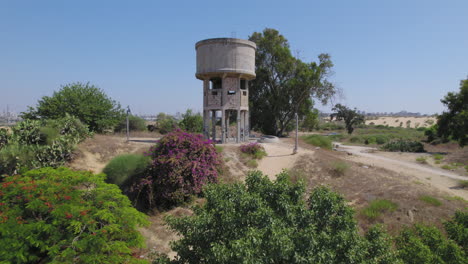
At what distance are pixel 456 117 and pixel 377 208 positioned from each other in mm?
20903

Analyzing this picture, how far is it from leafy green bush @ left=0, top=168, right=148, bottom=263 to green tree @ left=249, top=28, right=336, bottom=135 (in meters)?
23.7

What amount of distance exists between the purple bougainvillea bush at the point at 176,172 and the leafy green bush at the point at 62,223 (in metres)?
4.32

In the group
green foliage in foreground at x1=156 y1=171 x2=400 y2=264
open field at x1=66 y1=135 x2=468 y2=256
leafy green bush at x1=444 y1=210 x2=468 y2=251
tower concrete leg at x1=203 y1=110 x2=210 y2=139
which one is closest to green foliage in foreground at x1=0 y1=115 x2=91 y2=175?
open field at x1=66 y1=135 x2=468 y2=256

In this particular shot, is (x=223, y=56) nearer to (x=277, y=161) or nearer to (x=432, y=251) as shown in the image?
(x=277, y=161)

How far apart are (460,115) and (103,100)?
31599 mm

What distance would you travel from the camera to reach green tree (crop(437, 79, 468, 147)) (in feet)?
80.9

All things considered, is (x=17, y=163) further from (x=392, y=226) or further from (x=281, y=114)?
(x=281, y=114)

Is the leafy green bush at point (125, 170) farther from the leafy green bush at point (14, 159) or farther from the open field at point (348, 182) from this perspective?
the leafy green bush at point (14, 159)

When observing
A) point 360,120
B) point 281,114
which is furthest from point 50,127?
point 360,120

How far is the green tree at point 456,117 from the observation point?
24659mm

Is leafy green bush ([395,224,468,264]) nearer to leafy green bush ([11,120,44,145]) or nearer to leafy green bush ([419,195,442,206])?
leafy green bush ([419,195,442,206])

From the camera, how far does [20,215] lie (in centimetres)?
643

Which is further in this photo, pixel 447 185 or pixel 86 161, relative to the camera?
pixel 86 161

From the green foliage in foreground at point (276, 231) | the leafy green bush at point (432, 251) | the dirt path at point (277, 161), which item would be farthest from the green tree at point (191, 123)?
the leafy green bush at point (432, 251)
